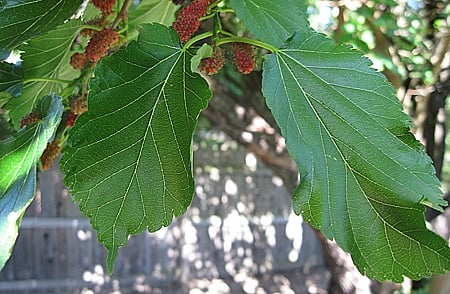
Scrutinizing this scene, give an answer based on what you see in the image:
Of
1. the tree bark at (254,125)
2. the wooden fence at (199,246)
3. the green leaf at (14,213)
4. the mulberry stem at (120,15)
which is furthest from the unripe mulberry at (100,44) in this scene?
the wooden fence at (199,246)

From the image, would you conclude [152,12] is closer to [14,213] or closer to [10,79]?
[10,79]

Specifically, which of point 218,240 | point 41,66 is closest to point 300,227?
point 218,240

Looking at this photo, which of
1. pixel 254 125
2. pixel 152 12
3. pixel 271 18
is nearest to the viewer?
pixel 271 18

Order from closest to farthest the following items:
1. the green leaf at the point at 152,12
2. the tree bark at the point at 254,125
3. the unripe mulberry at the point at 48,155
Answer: the unripe mulberry at the point at 48,155, the green leaf at the point at 152,12, the tree bark at the point at 254,125

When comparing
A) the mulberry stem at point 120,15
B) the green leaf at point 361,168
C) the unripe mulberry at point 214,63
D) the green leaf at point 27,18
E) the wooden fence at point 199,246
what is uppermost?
the green leaf at point 27,18

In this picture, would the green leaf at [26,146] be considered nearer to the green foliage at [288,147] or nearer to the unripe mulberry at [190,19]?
the green foliage at [288,147]

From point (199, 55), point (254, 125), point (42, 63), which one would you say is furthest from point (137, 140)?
point (254, 125)

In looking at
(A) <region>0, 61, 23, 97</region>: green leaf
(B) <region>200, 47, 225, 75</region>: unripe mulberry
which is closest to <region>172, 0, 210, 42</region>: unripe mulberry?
(B) <region>200, 47, 225, 75</region>: unripe mulberry
